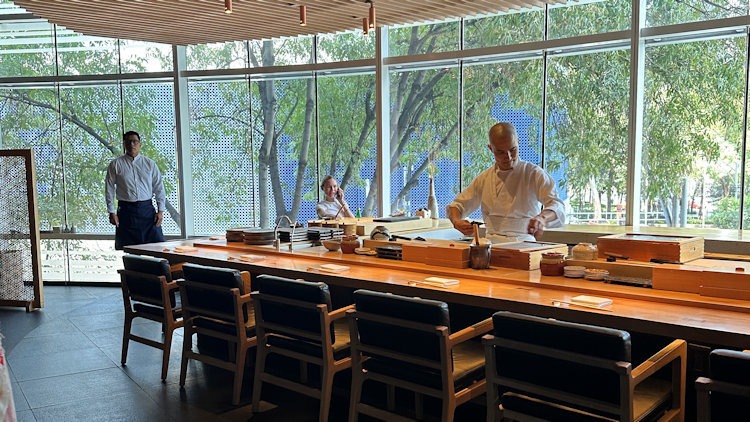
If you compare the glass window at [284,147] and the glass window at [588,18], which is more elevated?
the glass window at [588,18]

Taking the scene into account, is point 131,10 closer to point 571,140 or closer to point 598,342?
point 571,140

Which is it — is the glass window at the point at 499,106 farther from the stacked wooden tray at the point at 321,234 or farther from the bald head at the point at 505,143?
the stacked wooden tray at the point at 321,234

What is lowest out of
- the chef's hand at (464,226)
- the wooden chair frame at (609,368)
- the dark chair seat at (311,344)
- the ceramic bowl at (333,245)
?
the dark chair seat at (311,344)

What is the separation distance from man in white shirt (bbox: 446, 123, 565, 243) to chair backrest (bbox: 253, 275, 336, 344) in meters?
1.70

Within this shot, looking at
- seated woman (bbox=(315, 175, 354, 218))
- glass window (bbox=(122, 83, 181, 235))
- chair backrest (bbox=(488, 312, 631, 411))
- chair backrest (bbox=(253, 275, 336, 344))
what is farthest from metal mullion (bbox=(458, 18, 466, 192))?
chair backrest (bbox=(488, 312, 631, 411))

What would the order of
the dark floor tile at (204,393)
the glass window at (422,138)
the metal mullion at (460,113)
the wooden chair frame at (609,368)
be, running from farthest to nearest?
1. the glass window at (422,138)
2. the metal mullion at (460,113)
3. the dark floor tile at (204,393)
4. the wooden chair frame at (609,368)

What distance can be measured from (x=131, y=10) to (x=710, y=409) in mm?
5888

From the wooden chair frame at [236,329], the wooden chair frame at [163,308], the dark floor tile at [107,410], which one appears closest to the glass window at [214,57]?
the wooden chair frame at [163,308]

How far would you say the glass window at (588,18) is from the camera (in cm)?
678

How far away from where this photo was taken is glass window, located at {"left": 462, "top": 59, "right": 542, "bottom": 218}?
7.58 metres

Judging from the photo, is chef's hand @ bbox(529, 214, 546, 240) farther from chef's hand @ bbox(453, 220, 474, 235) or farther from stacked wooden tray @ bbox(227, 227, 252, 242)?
stacked wooden tray @ bbox(227, 227, 252, 242)

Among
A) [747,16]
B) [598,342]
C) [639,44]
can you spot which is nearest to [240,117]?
[639,44]

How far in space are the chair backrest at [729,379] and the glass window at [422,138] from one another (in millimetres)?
6391

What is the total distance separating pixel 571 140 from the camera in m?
7.43
